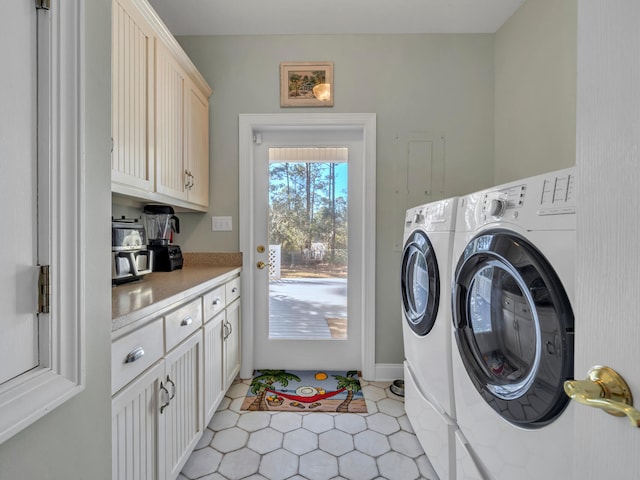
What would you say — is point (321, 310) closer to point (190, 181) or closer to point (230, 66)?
point (190, 181)

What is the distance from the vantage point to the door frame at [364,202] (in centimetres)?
Result: 231

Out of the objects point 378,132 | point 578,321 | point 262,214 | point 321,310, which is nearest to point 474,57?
point 378,132

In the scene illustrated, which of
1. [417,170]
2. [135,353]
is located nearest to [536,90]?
[417,170]

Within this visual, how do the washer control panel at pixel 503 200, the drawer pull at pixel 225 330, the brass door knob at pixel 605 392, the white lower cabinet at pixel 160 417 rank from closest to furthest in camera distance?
1. the brass door knob at pixel 605 392
2. the washer control panel at pixel 503 200
3. the white lower cabinet at pixel 160 417
4. the drawer pull at pixel 225 330

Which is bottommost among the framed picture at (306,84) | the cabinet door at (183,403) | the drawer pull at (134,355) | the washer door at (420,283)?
the cabinet door at (183,403)

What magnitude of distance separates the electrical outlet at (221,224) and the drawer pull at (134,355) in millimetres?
1419

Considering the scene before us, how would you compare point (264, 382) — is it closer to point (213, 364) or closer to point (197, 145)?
point (213, 364)

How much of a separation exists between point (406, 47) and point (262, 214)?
1.64 m

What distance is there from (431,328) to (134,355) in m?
1.11

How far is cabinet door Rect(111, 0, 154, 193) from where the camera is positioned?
4.17ft

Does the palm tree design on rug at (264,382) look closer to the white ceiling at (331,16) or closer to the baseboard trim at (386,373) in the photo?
the baseboard trim at (386,373)

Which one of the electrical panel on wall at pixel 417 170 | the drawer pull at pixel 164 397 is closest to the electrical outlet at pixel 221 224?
the electrical panel on wall at pixel 417 170

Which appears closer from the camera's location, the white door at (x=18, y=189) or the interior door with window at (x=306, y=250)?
the white door at (x=18, y=189)

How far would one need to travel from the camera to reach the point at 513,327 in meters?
0.86
